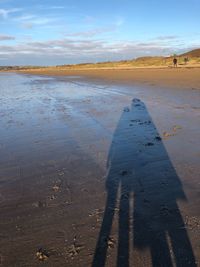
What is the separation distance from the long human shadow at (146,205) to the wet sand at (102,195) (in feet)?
0.04

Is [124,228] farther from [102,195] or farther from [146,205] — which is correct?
[102,195]

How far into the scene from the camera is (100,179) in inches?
234

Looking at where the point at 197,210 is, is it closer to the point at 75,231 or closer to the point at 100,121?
the point at 75,231

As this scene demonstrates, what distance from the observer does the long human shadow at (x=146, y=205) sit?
366cm

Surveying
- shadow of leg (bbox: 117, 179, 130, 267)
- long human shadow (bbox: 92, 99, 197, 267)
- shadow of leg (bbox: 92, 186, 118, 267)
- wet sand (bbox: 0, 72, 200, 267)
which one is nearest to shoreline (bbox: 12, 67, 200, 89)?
wet sand (bbox: 0, 72, 200, 267)

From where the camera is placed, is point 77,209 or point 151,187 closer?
point 77,209

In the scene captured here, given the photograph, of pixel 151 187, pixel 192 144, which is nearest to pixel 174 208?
pixel 151 187

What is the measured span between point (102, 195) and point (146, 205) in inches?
28.6

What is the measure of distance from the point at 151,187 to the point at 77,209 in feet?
4.05

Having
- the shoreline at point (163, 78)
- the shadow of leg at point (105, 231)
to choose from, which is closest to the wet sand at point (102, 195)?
the shadow of leg at point (105, 231)

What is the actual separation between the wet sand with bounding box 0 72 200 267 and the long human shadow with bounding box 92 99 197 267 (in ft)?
0.04

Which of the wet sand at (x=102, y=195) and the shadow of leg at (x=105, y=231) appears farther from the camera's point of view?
the wet sand at (x=102, y=195)

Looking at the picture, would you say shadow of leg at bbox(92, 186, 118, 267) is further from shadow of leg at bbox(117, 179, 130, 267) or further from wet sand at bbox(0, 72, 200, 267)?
shadow of leg at bbox(117, 179, 130, 267)

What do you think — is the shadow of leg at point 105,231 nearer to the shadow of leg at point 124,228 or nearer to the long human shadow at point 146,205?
the long human shadow at point 146,205
